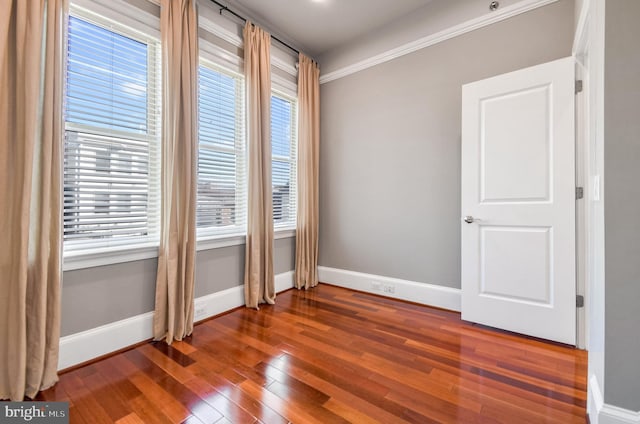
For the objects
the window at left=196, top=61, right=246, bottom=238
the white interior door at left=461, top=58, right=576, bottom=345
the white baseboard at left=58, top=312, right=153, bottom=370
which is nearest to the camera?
the white baseboard at left=58, top=312, right=153, bottom=370

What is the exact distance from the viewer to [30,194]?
158cm

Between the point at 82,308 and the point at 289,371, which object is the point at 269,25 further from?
the point at 289,371

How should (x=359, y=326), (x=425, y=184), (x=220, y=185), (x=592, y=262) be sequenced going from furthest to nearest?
(x=425, y=184) → (x=220, y=185) → (x=359, y=326) → (x=592, y=262)

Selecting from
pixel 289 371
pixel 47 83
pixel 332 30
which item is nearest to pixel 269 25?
pixel 332 30

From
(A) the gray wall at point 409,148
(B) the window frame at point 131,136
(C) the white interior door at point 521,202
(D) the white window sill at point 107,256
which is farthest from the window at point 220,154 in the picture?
(C) the white interior door at point 521,202

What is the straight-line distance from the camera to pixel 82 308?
193 cm

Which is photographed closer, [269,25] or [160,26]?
[160,26]

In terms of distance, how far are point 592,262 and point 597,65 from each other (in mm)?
958

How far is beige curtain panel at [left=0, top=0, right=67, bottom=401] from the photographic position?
1.55 metres

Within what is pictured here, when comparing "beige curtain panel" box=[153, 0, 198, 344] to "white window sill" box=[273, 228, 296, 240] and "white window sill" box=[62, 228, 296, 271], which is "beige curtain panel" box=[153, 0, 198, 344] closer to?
"white window sill" box=[62, 228, 296, 271]

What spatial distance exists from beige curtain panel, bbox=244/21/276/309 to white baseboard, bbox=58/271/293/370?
1.53ft

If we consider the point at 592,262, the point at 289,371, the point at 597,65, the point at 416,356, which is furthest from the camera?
the point at 416,356
